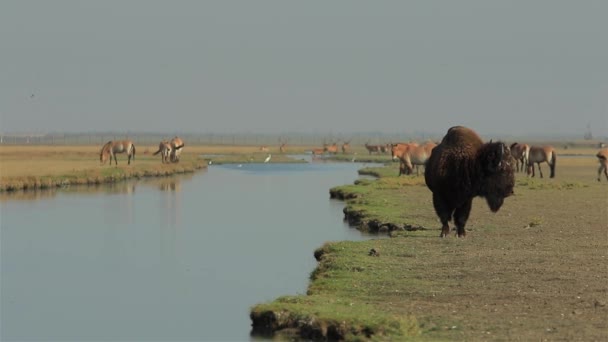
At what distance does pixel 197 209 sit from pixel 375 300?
19349mm

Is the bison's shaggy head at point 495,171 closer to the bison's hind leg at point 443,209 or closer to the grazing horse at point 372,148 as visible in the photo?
the bison's hind leg at point 443,209

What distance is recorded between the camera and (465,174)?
1775 centimetres

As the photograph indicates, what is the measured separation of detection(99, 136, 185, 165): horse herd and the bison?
38719 millimetres

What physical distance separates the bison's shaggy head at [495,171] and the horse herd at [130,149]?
130 ft

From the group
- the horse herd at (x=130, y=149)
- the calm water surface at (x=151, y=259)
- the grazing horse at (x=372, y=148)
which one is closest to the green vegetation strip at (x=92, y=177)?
the horse herd at (x=130, y=149)

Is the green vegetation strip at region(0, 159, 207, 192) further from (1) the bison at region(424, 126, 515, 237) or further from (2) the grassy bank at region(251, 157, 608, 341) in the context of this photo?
(1) the bison at region(424, 126, 515, 237)

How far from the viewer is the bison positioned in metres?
17.6

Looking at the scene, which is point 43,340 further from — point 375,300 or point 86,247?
point 86,247

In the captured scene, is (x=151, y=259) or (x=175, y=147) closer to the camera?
(x=151, y=259)

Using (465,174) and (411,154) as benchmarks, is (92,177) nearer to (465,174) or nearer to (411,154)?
(411,154)

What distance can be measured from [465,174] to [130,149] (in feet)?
132

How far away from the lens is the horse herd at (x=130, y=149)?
56.0 meters

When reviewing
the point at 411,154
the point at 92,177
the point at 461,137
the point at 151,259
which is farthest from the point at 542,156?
the point at 151,259

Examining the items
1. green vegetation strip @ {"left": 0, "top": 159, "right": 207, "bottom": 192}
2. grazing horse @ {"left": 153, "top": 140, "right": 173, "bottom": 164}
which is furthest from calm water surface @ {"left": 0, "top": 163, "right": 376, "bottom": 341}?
grazing horse @ {"left": 153, "top": 140, "right": 173, "bottom": 164}
